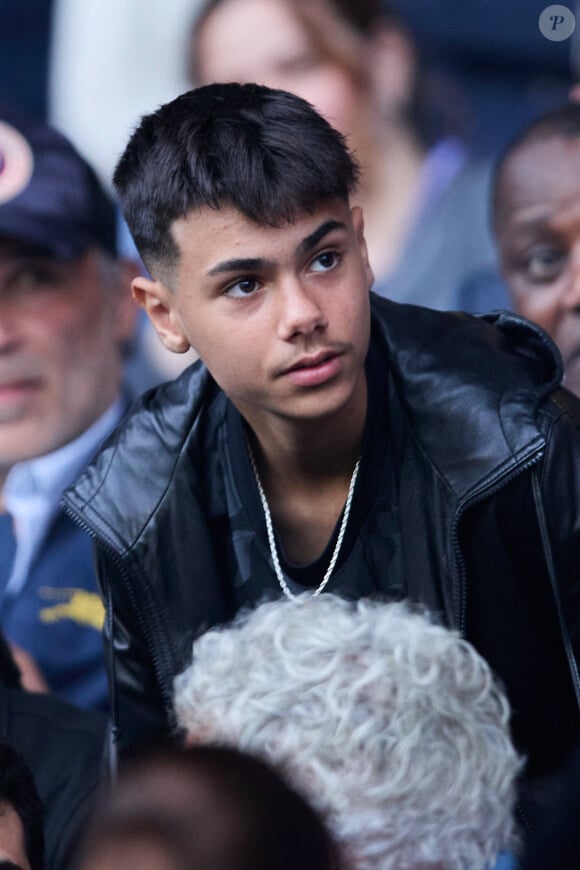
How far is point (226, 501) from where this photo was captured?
2373 millimetres

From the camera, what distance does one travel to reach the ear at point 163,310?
222 centimetres

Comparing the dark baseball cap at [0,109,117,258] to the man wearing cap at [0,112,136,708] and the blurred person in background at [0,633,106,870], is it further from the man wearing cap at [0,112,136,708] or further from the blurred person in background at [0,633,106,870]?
the blurred person in background at [0,633,106,870]

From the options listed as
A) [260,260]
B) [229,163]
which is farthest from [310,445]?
[229,163]

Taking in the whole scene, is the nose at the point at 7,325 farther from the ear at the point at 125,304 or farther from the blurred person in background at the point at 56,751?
the blurred person in background at the point at 56,751

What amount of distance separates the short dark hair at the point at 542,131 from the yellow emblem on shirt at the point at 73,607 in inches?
57.6

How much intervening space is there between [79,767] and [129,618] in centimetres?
31

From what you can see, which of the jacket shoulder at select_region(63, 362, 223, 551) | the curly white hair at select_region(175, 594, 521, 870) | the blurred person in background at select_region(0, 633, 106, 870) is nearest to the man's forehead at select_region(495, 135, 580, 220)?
the jacket shoulder at select_region(63, 362, 223, 551)

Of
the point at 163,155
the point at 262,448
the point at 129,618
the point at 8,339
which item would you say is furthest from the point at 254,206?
the point at 8,339

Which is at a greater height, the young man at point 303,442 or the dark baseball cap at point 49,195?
the dark baseball cap at point 49,195

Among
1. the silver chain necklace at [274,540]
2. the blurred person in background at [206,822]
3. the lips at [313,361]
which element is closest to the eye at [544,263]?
the silver chain necklace at [274,540]

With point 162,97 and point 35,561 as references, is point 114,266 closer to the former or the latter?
point 162,97

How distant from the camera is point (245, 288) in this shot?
6.65 feet

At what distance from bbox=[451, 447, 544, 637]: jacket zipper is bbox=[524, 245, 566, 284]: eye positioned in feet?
4.54

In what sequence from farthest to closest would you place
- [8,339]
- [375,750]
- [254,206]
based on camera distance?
[8,339] < [254,206] < [375,750]
